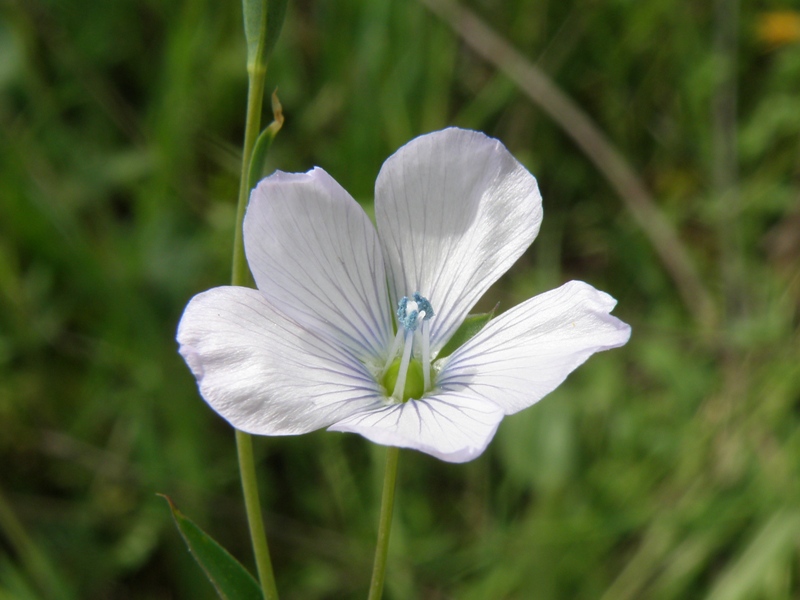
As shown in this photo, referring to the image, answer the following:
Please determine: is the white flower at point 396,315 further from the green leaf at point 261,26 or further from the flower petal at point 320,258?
the green leaf at point 261,26

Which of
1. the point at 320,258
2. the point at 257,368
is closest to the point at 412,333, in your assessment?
the point at 320,258

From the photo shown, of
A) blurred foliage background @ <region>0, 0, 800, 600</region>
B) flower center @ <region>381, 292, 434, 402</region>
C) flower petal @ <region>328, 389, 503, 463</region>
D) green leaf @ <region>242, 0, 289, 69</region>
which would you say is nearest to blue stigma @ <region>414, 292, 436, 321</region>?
flower center @ <region>381, 292, 434, 402</region>

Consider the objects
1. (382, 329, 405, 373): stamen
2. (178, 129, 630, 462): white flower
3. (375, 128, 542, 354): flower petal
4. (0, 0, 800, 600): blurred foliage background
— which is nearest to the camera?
(178, 129, 630, 462): white flower

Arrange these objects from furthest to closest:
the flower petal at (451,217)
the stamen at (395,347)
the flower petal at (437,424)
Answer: the stamen at (395,347), the flower petal at (451,217), the flower petal at (437,424)

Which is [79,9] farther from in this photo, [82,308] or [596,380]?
[596,380]

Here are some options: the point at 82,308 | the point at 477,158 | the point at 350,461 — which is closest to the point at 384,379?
the point at 477,158

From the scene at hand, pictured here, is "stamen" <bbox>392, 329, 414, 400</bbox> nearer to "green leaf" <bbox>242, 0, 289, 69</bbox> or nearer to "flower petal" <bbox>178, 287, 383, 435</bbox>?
"flower petal" <bbox>178, 287, 383, 435</bbox>

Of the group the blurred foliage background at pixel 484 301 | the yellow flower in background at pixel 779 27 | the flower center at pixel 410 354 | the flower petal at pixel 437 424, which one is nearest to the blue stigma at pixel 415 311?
the flower center at pixel 410 354
